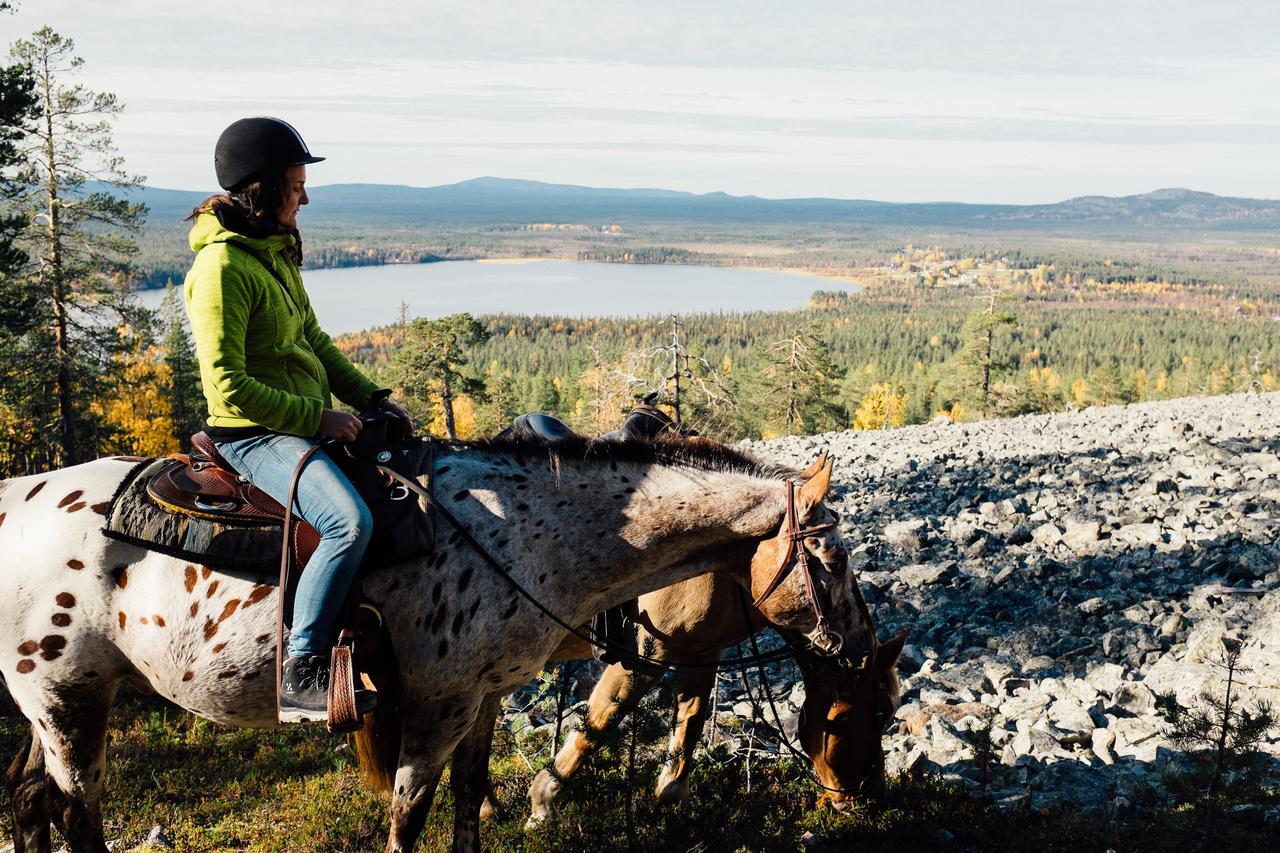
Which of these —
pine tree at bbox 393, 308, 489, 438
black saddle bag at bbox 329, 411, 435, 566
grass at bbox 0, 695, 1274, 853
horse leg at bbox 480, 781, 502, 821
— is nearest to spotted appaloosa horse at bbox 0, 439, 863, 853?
black saddle bag at bbox 329, 411, 435, 566

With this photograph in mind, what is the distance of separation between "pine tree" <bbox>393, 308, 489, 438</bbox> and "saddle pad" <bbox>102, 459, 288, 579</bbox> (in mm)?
28578

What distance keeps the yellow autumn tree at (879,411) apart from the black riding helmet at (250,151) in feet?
215

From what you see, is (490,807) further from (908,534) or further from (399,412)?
(908,534)

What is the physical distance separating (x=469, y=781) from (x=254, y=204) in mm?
3041

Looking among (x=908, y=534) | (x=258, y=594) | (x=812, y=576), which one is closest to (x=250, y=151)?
(x=258, y=594)

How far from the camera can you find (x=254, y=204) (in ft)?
11.8

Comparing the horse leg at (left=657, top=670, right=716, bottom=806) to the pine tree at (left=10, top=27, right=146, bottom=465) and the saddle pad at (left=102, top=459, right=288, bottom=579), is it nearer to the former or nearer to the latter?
the saddle pad at (left=102, top=459, right=288, bottom=579)

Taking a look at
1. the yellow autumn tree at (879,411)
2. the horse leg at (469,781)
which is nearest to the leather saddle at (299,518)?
the horse leg at (469,781)

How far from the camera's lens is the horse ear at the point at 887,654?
445 centimetres

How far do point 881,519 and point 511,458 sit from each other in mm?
9510

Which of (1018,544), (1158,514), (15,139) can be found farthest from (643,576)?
(15,139)

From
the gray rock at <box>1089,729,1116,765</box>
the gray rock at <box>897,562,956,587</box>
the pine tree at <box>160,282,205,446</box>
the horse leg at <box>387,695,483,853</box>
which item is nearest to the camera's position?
the horse leg at <box>387,695,483,853</box>

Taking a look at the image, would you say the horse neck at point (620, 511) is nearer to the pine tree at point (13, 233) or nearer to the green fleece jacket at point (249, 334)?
the green fleece jacket at point (249, 334)

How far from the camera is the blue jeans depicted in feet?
11.6
